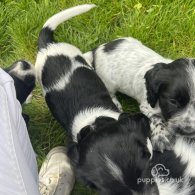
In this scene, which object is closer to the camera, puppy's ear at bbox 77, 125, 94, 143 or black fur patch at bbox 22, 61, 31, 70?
puppy's ear at bbox 77, 125, 94, 143

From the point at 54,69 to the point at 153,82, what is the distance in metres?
0.84

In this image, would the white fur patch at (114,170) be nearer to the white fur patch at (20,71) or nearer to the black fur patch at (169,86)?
the black fur patch at (169,86)

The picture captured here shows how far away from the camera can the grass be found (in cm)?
418

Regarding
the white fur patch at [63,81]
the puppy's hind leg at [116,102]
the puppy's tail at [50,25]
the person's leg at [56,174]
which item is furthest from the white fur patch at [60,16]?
the person's leg at [56,174]

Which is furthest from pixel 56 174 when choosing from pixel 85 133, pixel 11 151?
pixel 11 151

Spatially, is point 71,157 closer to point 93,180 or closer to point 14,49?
point 93,180

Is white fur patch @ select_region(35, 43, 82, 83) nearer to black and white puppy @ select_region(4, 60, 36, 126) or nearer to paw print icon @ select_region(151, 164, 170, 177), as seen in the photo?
black and white puppy @ select_region(4, 60, 36, 126)

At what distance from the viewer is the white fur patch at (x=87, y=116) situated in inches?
138

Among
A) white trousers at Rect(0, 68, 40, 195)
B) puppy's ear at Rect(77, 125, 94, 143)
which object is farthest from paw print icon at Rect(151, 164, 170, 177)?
white trousers at Rect(0, 68, 40, 195)

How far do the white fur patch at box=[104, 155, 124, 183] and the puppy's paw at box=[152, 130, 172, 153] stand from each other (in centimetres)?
64

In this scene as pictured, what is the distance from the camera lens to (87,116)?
354 cm

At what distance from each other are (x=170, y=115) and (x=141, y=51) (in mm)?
772

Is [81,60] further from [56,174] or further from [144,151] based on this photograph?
[144,151]

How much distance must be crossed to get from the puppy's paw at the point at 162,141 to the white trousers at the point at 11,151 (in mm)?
960
